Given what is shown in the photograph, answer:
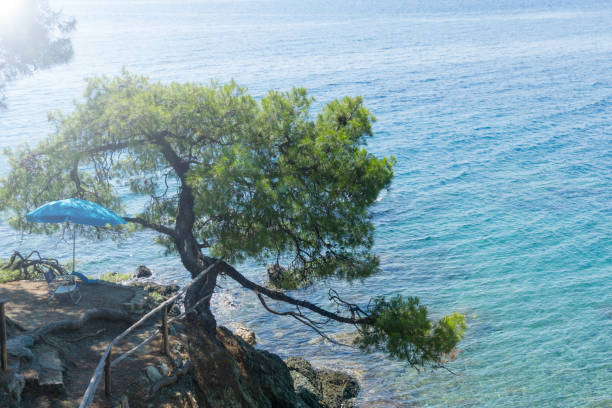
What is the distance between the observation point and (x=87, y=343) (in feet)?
47.9

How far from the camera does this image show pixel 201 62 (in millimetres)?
88062

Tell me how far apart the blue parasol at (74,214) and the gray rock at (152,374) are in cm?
443

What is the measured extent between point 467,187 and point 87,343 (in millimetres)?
32489

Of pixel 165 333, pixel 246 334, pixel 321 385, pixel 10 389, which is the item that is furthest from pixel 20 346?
pixel 246 334

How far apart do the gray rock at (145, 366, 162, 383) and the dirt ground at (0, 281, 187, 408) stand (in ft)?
0.44

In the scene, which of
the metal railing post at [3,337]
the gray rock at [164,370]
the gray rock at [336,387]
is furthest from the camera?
the gray rock at [336,387]

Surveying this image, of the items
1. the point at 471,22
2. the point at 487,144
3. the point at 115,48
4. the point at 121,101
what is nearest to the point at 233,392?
the point at 121,101

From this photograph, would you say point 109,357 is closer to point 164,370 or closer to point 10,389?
point 10,389

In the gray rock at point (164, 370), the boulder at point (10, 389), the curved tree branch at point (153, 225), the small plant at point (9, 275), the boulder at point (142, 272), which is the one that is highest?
the curved tree branch at point (153, 225)

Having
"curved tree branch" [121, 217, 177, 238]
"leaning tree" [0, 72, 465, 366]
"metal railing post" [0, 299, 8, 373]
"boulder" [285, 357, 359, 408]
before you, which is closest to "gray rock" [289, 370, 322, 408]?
Answer: "boulder" [285, 357, 359, 408]

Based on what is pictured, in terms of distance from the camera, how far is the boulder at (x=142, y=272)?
29.8 metres

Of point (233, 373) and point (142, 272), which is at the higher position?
point (233, 373)

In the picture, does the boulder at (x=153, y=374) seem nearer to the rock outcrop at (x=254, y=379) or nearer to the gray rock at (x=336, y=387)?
the rock outcrop at (x=254, y=379)

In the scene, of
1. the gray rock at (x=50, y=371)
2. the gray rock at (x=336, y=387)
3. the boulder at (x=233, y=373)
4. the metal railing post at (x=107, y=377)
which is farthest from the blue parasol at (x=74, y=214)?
the gray rock at (x=336, y=387)
